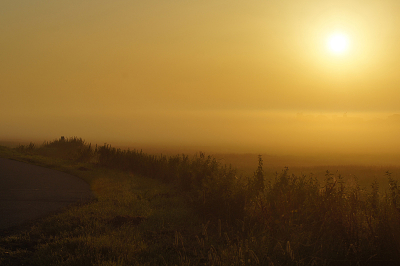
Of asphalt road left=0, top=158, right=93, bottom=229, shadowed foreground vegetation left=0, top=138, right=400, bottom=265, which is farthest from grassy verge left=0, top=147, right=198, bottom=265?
asphalt road left=0, top=158, right=93, bottom=229

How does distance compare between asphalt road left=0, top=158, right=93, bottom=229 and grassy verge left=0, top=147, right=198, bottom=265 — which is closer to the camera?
grassy verge left=0, top=147, right=198, bottom=265

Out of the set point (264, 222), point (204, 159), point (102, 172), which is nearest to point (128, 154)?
point (102, 172)

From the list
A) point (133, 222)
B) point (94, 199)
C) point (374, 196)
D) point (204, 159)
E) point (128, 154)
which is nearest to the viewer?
point (374, 196)

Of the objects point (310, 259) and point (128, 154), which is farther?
point (128, 154)

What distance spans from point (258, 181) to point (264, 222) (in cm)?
253

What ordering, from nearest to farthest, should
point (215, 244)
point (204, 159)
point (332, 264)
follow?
point (332, 264) → point (215, 244) → point (204, 159)

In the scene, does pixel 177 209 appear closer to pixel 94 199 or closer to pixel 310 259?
pixel 94 199

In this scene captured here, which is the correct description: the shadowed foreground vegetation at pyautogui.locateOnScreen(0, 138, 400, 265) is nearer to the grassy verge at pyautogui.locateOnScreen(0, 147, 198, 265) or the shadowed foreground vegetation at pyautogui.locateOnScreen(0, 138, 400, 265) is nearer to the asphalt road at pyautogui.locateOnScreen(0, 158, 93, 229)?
the grassy verge at pyautogui.locateOnScreen(0, 147, 198, 265)

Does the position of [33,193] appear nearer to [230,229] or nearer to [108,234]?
[108,234]

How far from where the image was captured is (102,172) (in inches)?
660

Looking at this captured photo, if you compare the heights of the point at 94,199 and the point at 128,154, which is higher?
the point at 128,154

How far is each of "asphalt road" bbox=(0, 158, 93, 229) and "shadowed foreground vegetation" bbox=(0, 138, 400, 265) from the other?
703mm

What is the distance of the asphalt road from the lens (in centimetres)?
817

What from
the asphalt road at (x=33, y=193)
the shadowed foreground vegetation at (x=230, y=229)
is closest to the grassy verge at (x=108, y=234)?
the shadowed foreground vegetation at (x=230, y=229)
